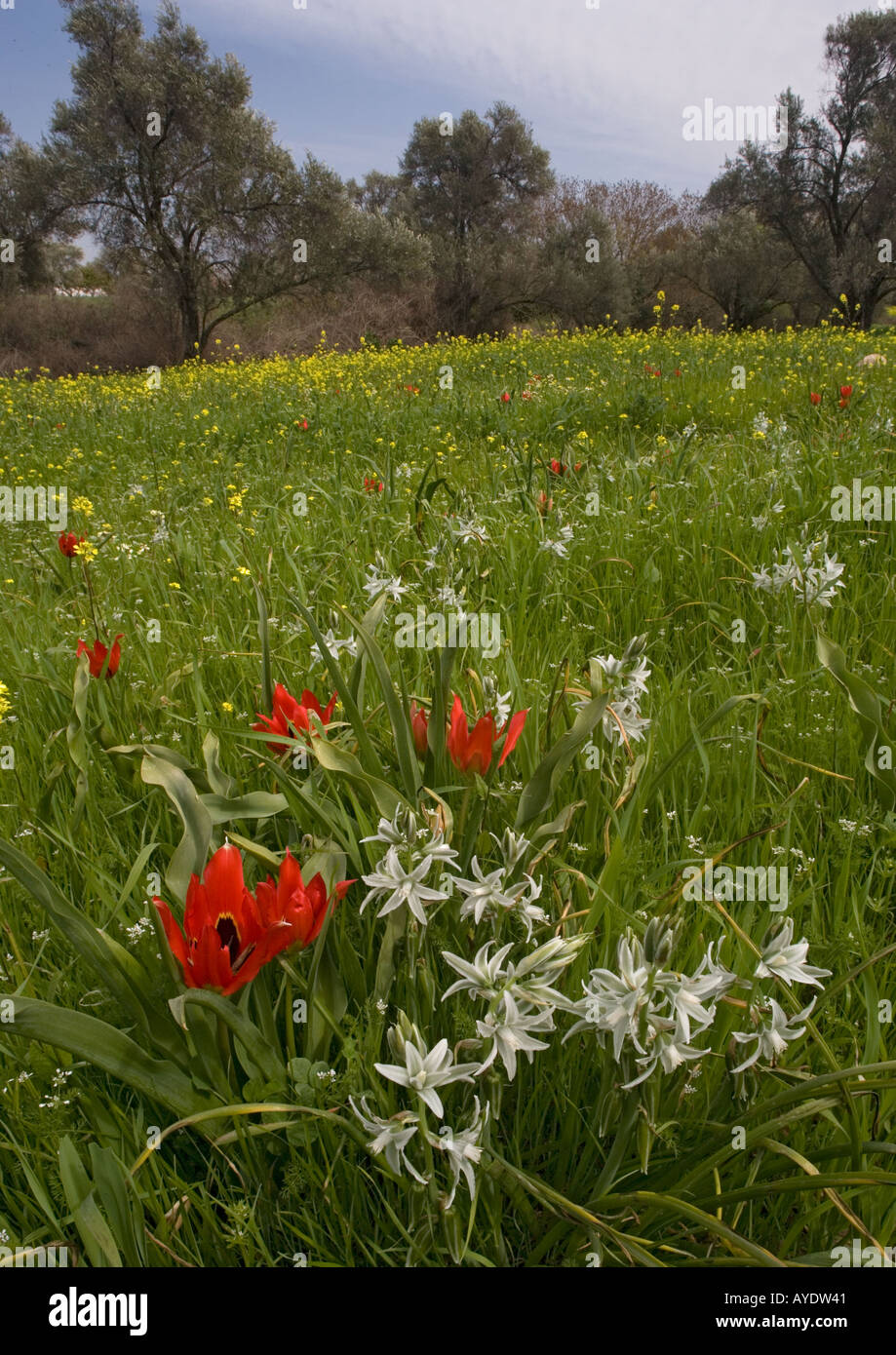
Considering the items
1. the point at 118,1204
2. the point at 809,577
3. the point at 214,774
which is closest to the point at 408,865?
the point at 118,1204

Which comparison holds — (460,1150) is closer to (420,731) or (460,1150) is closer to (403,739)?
(403,739)

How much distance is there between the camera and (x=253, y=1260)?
3.59 feet

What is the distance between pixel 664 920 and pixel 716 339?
13.9 m

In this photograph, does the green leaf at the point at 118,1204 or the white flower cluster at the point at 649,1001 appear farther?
the green leaf at the point at 118,1204

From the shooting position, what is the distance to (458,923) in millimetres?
1299

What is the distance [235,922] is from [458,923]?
36 cm

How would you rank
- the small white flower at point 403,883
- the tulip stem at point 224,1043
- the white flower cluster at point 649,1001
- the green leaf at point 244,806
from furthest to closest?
the green leaf at point 244,806 → the tulip stem at point 224,1043 → the small white flower at point 403,883 → the white flower cluster at point 649,1001

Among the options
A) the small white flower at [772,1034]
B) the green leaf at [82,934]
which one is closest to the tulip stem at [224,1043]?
the green leaf at [82,934]

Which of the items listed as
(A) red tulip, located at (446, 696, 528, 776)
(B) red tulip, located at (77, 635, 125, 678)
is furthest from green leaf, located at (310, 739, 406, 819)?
(B) red tulip, located at (77, 635, 125, 678)

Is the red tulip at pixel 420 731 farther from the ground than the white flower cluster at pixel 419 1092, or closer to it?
farther from the ground

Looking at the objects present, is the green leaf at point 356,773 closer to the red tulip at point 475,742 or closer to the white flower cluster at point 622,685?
the red tulip at point 475,742

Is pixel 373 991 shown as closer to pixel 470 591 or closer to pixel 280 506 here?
pixel 470 591

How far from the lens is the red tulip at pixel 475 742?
55.7 inches

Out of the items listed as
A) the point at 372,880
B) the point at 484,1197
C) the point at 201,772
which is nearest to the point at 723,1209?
the point at 484,1197
